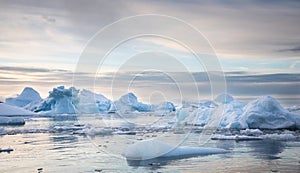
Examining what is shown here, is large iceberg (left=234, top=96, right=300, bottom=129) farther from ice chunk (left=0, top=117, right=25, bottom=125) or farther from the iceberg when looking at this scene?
the iceberg

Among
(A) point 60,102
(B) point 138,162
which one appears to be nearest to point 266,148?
(B) point 138,162

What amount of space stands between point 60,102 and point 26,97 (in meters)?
25.5

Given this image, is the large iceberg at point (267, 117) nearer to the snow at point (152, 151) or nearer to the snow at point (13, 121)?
the snow at point (152, 151)

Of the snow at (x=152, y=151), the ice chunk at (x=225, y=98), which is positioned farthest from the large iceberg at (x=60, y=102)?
the snow at (x=152, y=151)

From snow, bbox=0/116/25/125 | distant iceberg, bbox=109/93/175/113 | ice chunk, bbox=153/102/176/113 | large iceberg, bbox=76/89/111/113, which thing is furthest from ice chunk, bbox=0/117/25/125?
ice chunk, bbox=153/102/176/113

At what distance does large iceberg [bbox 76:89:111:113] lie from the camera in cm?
7562

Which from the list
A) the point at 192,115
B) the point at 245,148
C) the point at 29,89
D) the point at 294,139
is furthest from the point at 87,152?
the point at 29,89

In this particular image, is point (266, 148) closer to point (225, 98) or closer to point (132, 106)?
point (225, 98)

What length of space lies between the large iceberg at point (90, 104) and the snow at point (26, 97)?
19313 mm

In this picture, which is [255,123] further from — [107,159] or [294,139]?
[107,159]

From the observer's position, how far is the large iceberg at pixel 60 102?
231ft

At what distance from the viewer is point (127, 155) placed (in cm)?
1495

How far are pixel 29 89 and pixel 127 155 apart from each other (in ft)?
291

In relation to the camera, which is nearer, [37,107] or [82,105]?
[82,105]
